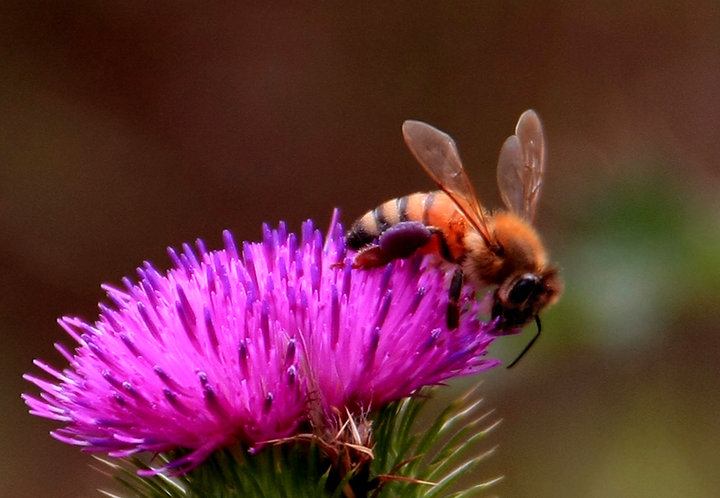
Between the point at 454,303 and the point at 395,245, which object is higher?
the point at 395,245

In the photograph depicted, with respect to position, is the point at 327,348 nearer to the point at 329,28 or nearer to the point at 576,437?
the point at 576,437

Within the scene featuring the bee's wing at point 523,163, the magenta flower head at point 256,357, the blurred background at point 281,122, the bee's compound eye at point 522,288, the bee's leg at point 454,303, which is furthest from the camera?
the blurred background at point 281,122

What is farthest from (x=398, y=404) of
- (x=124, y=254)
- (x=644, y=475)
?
(x=124, y=254)

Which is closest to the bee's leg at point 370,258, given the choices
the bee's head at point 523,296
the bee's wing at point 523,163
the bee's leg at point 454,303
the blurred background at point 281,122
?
the bee's leg at point 454,303

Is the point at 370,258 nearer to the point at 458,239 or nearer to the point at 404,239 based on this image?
the point at 404,239

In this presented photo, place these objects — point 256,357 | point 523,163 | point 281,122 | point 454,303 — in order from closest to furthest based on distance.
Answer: point 256,357 < point 454,303 < point 523,163 < point 281,122

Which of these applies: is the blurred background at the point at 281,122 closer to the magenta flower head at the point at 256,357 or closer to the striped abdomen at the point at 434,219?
the striped abdomen at the point at 434,219

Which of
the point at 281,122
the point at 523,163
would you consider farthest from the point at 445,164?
the point at 281,122
